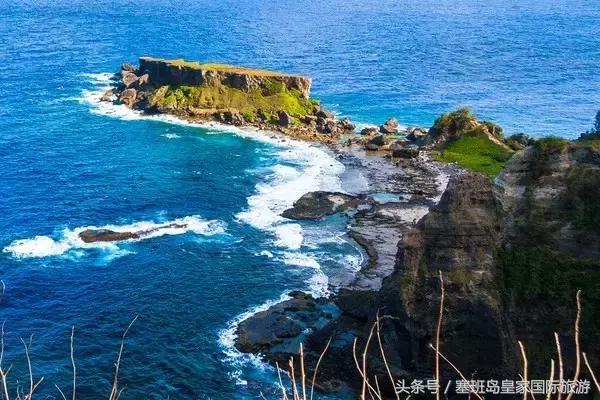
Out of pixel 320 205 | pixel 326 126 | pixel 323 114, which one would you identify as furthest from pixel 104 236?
pixel 323 114

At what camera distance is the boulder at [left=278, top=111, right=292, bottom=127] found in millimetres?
124881

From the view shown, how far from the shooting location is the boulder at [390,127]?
124125 millimetres

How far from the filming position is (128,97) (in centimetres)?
13500

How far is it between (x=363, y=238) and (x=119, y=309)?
31.6 m

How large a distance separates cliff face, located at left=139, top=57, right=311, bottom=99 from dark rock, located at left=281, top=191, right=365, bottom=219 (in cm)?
4432

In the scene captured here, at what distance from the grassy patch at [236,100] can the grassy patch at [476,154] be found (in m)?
31.4

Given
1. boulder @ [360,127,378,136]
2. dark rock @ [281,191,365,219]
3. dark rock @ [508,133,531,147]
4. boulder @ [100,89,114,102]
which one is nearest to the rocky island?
dark rock @ [281,191,365,219]

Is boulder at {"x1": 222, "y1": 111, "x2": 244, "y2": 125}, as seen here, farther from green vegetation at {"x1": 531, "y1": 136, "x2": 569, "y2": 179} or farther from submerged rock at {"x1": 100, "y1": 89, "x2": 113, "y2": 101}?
green vegetation at {"x1": 531, "y1": 136, "x2": 569, "y2": 179}

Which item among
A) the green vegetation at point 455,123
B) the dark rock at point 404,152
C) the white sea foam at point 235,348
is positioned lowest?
the white sea foam at point 235,348

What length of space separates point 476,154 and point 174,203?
51.9 metres

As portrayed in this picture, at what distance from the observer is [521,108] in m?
141

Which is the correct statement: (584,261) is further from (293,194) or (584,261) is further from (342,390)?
(293,194)

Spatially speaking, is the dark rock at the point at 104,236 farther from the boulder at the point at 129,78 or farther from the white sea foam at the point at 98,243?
the boulder at the point at 129,78

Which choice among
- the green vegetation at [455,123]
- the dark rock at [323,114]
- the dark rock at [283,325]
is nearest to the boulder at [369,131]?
the dark rock at [323,114]
